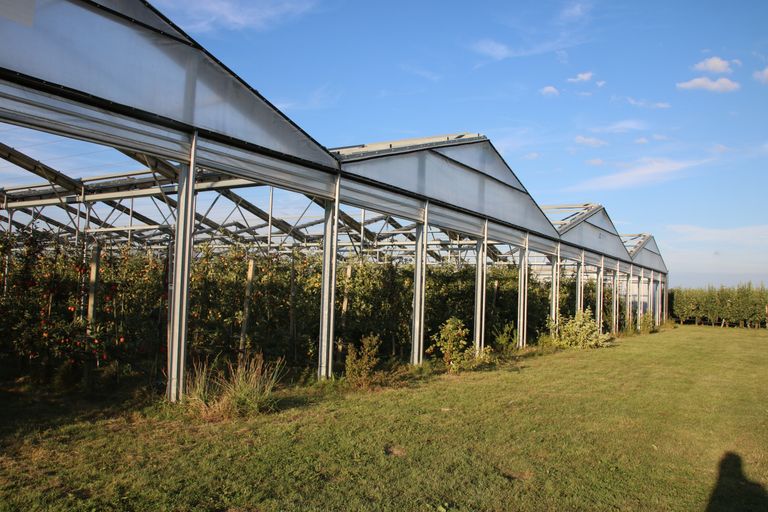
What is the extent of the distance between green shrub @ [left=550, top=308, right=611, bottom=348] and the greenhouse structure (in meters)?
1.67

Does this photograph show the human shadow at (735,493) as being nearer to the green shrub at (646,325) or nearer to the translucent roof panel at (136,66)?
the translucent roof panel at (136,66)

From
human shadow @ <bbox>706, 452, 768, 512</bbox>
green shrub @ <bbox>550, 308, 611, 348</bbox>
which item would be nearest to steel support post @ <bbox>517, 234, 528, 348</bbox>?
green shrub @ <bbox>550, 308, 611, 348</bbox>

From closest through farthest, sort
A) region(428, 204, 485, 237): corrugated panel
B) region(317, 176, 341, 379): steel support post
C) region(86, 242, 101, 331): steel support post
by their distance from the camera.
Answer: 1. region(86, 242, 101, 331): steel support post
2. region(317, 176, 341, 379): steel support post
3. region(428, 204, 485, 237): corrugated panel

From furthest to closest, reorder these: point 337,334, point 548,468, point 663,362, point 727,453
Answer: point 663,362, point 337,334, point 727,453, point 548,468

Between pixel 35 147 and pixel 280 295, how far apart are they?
3.73 metres

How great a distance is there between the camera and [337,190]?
27.3 ft

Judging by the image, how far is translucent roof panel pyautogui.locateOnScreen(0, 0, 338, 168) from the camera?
5.09 m

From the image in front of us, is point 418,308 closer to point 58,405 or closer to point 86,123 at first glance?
point 58,405

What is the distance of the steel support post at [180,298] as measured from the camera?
6.05 meters

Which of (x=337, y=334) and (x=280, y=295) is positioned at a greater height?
(x=280, y=295)

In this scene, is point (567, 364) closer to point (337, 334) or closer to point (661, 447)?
point (337, 334)

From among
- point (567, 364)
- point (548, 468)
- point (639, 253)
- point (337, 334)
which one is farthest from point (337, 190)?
point (639, 253)

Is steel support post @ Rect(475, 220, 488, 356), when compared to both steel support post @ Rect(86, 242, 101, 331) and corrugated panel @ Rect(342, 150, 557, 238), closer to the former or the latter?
corrugated panel @ Rect(342, 150, 557, 238)

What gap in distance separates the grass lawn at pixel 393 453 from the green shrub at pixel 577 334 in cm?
740
